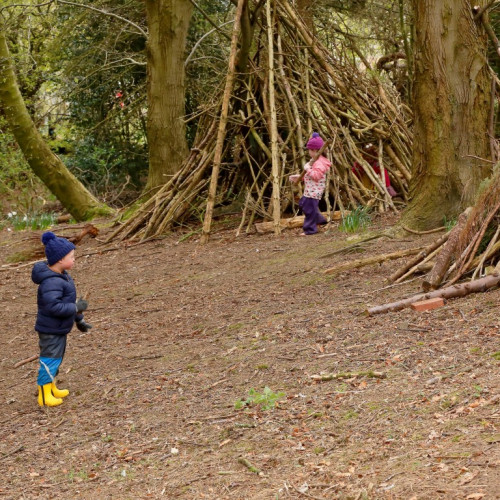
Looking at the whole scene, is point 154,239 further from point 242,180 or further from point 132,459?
point 132,459

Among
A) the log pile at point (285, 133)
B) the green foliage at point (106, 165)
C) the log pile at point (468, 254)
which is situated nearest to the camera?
the log pile at point (468, 254)

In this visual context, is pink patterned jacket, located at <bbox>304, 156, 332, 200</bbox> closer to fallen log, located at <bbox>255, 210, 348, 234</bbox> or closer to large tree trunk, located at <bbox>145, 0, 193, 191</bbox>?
fallen log, located at <bbox>255, 210, 348, 234</bbox>

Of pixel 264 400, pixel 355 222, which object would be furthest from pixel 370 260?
pixel 264 400

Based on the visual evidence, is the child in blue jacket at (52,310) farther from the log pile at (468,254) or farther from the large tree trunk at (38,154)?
the large tree trunk at (38,154)

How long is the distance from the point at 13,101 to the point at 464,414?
10.9 meters

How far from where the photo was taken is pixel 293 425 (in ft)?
12.0

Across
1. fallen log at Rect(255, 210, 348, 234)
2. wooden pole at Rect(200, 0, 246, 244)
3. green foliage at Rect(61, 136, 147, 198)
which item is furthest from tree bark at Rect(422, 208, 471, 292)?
green foliage at Rect(61, 136, 147, 198)

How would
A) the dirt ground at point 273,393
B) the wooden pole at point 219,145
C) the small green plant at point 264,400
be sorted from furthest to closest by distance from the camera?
1. the wooden pole at point 219,145
2. the small green plant at point 264,400
3. the dirt ground at point 273,393

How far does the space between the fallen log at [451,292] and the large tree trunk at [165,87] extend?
6848 mm

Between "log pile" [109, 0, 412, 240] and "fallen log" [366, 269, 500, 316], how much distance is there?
4538mm

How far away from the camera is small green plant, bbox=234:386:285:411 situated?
13.0 feet

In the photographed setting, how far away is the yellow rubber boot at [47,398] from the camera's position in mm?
4711

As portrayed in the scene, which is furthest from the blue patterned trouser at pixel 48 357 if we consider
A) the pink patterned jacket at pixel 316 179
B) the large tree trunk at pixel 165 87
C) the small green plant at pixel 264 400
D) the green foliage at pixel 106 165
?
the green foliage at pixel 106 165

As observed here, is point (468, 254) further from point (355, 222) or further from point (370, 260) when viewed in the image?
point (355, 222)
